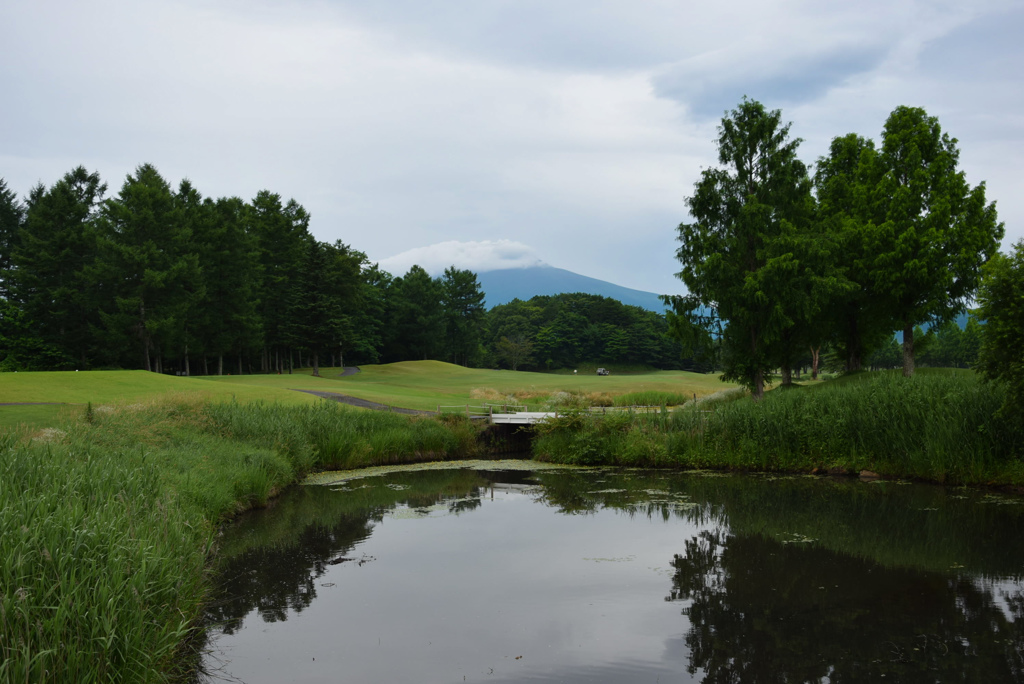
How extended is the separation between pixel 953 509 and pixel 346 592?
1178 centimetres

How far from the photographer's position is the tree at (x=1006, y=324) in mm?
13758

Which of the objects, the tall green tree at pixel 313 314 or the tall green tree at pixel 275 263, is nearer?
the tall green tree at pixel 313 314

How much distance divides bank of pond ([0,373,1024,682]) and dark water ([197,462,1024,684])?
0.11 metres

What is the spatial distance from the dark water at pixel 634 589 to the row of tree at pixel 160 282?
1546 inches

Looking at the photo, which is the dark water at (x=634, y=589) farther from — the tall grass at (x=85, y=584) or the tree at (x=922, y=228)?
the tree at (x=922, y=228)

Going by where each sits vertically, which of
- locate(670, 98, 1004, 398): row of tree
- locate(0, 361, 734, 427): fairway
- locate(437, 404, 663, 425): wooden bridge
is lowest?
locate(437, 404, 663, 425): wooden bridge

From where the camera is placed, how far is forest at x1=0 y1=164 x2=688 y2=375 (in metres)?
48.9

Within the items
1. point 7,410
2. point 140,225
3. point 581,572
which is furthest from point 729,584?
point 140,225

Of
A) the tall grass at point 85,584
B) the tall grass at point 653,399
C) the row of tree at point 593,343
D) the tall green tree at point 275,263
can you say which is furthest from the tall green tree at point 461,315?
the tall grass at point 85,584

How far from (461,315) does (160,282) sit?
5241 centimetres

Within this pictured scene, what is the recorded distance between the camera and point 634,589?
9844mm

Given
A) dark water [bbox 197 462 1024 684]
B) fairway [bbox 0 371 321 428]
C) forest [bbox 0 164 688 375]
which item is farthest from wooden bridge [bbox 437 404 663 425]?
forest [bbox 0 164 688 375]

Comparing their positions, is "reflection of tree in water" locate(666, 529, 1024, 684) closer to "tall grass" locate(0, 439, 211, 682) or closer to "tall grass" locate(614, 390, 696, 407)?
"tall grass" locate(0, 439, 211, 682)

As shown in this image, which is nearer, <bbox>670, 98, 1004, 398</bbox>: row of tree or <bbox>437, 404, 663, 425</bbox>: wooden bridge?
<bbox>437, 404, 663, 425</bbox>: wooden bridge
